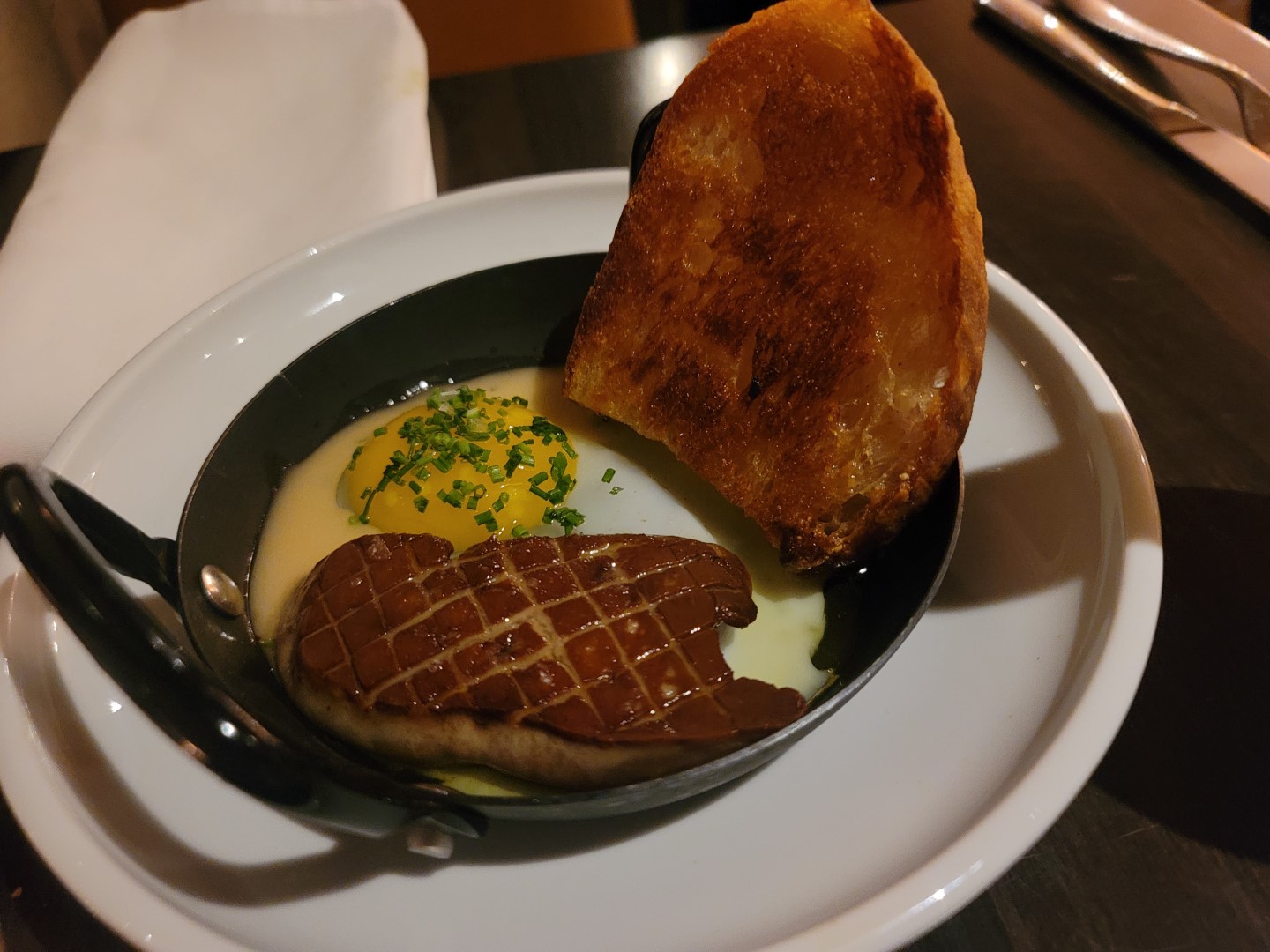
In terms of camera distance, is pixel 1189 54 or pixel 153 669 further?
pixel 1189 54

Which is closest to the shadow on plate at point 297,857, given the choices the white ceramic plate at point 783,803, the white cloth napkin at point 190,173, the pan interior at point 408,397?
the white ceramic plate at point 783,803

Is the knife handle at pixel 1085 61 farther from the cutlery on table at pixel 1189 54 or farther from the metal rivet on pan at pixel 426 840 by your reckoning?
the metal rivet on pan at pixel 426 840

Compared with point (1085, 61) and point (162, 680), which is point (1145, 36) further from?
point (162, 680)

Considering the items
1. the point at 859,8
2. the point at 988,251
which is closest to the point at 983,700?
the point at 859,8

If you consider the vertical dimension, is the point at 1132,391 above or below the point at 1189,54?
below

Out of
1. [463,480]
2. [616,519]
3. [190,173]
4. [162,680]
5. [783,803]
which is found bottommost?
[783,803]

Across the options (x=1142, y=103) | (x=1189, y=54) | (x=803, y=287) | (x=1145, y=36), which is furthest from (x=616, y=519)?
(x=1145, y=36)

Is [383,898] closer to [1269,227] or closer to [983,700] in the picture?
[983,700]
